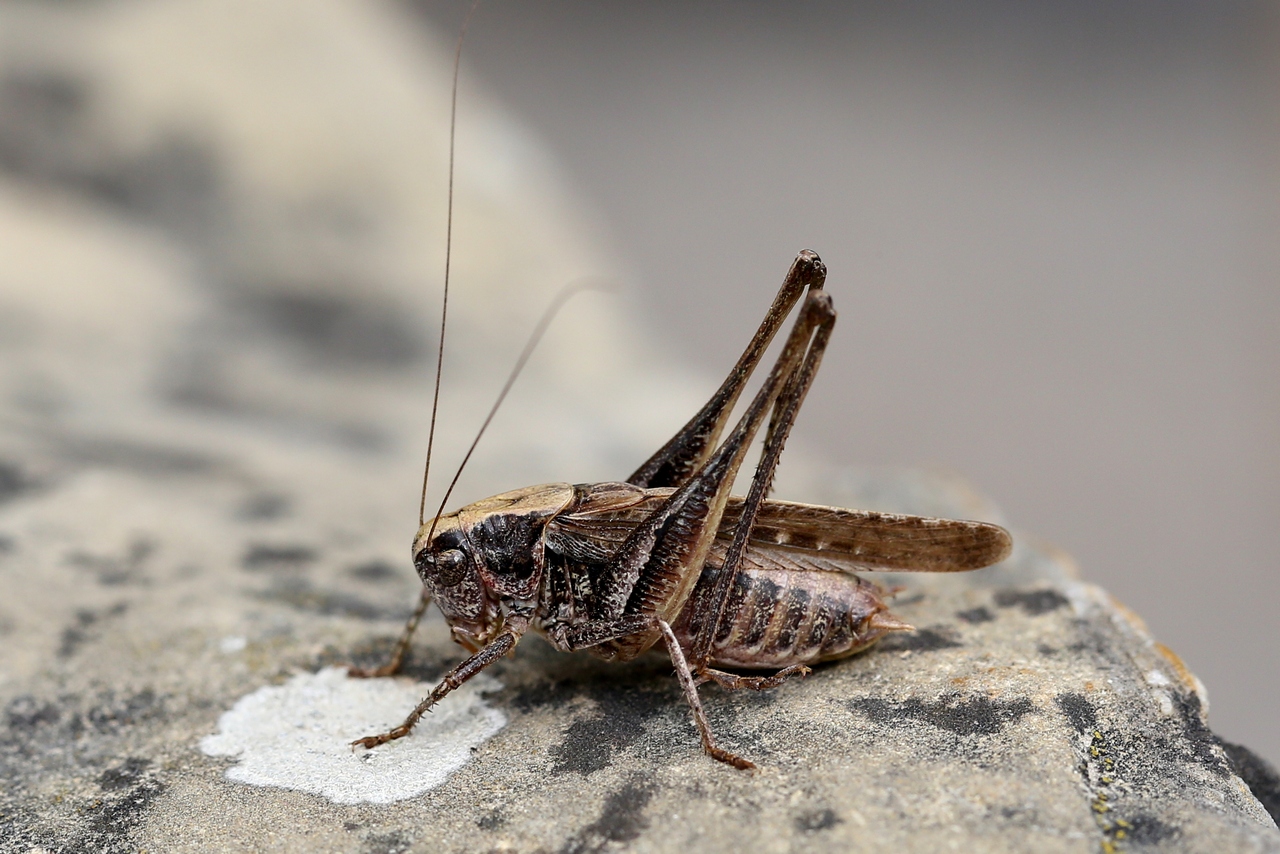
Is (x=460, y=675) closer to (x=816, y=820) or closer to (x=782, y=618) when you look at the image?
(x=782, y=618)

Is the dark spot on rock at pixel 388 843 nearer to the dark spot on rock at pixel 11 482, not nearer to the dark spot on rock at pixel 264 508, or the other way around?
the dark spot on rock at pixel 264 508

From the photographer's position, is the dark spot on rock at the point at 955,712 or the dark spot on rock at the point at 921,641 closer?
the dark spot on rock at the point at 955,712

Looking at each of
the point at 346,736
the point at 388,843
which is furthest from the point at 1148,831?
the point at 346,736

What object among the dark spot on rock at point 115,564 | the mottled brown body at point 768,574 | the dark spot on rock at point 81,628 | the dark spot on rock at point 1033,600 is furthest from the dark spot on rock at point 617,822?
the dark spot on rock at point 115,564

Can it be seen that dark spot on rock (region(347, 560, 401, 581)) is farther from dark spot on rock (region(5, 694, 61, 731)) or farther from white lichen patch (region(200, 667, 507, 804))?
dark spot on rock (region(5, 694, 61, 731))

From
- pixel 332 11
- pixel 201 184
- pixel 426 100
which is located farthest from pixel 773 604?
pixel 332 11
